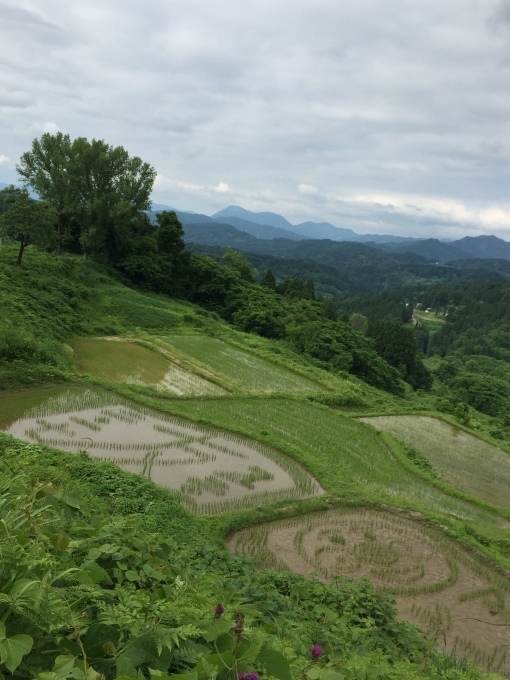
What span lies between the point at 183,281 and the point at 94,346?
678 inches

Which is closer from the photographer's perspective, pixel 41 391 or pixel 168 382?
pixel 41 391

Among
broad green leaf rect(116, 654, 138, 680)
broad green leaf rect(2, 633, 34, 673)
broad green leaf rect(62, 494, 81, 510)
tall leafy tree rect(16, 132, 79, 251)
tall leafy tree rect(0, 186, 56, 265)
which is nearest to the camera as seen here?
broad green leaf rect(2, 633, 34, 673)

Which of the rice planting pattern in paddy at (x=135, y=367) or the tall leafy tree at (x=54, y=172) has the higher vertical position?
the tall leafy tree at (x=54, y=172)

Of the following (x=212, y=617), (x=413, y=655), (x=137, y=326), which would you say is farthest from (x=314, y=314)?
(x=212, y=617)

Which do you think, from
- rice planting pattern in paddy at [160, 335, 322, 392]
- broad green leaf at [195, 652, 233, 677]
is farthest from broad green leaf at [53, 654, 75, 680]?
rice planting pattern in paddy at [160, 335, 322, 392]

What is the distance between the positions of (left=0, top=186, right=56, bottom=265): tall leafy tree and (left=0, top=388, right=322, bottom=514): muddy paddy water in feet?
30.3

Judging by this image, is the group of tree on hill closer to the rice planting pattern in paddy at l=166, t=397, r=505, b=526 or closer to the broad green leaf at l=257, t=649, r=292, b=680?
the rice planting pattern in paddy at l=166, t=397, r=505, b=526

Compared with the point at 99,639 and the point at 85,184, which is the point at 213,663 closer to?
the point at 99,639

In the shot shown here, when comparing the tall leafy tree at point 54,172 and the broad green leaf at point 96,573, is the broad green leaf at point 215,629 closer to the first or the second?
the broad green leaf at point 96,573

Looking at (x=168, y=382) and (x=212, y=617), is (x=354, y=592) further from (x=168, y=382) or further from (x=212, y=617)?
(x=168, y=382)

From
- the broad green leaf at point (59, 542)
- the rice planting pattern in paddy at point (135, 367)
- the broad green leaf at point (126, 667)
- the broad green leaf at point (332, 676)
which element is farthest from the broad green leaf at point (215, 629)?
the rice planting pattern in paddy at point (135, 367)

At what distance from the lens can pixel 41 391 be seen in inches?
513

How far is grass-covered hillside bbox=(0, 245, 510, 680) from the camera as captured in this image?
2135 millimetres

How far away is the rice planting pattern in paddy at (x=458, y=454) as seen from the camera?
12578 millimetres
